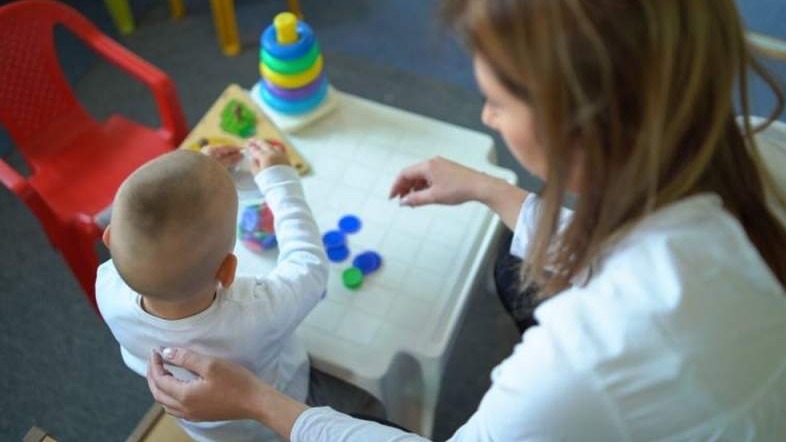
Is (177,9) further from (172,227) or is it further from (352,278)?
(172,227)

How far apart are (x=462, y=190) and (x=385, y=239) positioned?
5.6 inches

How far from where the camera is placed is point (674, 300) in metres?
0.54

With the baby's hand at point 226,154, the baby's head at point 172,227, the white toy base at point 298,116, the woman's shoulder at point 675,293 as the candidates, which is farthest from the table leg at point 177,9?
the woman's shoulder at point 675,293

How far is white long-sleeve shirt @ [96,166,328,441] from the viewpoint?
31.4 inches

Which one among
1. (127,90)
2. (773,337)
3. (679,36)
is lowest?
(127,90)

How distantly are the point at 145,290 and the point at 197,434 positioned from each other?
285 mm

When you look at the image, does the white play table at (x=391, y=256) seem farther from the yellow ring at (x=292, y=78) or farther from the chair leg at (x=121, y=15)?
the chair leg at (x=121, y=15)

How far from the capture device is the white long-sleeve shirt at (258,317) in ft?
2.61

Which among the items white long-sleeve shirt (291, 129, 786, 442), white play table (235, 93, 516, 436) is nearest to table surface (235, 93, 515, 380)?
white play table (235, 93, 516, 436)

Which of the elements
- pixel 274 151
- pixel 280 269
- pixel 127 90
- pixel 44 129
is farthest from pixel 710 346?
pixel 127 90

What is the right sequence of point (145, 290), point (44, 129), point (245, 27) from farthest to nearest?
point (245, 27) → point (44, 129) → point (145, 290)

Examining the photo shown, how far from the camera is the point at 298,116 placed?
3.87ft

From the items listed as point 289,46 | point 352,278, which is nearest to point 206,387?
point 352,278

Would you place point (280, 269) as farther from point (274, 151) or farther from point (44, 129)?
point (44, 129)
